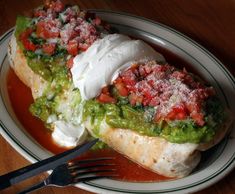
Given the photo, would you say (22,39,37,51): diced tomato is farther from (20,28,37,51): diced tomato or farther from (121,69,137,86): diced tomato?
(121,69,137,86): diced tomato

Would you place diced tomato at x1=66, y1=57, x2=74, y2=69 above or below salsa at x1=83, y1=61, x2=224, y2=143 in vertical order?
above

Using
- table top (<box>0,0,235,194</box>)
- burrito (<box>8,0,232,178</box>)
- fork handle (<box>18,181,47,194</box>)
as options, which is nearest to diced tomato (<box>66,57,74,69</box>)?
burrito (<box>8,0,232,178</box>)

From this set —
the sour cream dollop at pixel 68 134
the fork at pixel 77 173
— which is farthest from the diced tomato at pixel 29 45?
the fork at pixel 77 173

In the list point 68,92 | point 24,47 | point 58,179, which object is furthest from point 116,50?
point 58,179

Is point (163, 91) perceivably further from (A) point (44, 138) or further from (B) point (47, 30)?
(B) point (47, 30)

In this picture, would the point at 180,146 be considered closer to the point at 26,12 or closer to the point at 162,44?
the point at 162,44

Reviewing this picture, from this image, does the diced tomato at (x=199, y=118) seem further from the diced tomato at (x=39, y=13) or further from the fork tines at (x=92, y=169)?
the diced tomato at (x=39, y=13)

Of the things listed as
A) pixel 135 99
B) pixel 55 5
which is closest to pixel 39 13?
pixel 55 5
